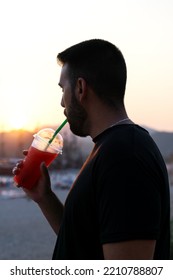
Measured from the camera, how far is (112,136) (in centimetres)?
133

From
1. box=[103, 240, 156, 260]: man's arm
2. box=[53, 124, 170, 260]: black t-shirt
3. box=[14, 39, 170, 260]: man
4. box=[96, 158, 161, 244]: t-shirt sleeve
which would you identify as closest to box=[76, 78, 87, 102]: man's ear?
box=[14, 39, 170, 260]: man

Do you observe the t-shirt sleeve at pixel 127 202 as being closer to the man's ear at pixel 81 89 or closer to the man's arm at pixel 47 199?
the man's ear at pixel 81 89

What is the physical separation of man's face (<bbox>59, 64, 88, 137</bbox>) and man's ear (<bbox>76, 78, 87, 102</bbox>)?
0.05ft

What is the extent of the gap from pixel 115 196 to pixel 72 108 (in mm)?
381

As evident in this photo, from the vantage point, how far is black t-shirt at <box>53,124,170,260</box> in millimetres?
1217

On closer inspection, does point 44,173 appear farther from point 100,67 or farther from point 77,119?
point 100,67

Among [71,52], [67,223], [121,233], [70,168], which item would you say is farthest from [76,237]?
[70,168]

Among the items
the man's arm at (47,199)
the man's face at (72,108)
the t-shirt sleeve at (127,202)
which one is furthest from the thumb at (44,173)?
the t-shirt sleeve at (127,202)

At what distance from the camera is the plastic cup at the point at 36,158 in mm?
1742

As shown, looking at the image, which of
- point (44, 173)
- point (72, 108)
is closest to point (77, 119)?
point (72, 108)

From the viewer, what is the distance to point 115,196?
4.00 feet

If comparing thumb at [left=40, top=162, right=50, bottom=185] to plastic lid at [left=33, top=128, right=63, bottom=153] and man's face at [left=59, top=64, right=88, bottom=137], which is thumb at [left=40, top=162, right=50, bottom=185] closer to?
plastic lid at [left=33, top=128, right=63, bottom=153]
